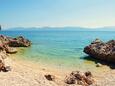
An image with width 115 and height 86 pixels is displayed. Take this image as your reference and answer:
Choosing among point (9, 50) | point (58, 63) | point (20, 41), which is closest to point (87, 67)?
point (58, 63)

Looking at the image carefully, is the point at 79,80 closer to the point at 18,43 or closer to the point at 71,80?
the point at 71,80

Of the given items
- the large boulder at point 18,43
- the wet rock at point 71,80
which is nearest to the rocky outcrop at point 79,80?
the wet rock at point 71,80

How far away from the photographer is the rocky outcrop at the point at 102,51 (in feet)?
106

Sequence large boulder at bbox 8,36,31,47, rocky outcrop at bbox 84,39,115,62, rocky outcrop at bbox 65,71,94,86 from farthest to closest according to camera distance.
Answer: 1. large boulder at bbox 8,36,31,47
2. rocky outcrop at bbox 84,39,115,62
3. rocky outcrop at bbox 65,71,94,86

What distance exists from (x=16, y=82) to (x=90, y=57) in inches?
832

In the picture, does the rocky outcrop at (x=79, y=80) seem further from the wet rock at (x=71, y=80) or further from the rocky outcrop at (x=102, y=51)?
the rocky outcrop at (x=102, y=51)

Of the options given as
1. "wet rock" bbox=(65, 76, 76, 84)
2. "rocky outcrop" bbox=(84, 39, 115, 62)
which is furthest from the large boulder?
"wet rock" bbox=(65, 76, 76, 84)

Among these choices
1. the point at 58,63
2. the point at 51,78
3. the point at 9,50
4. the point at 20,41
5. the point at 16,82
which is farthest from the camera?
the point at 20,41

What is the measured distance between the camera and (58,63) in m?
31.9

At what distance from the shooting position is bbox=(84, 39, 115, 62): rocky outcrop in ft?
106

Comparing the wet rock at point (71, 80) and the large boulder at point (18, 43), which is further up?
the wet rock at point (71, 80)

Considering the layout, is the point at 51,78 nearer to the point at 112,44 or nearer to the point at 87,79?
the point at 87,79

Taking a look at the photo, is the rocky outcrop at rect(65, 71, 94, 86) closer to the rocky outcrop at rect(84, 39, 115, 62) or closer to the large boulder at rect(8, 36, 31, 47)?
the rocky outcrop at rect(84, 39, 115, 62)

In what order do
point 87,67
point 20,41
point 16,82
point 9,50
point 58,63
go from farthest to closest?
point 20,41 → point 9,50 → point 58,63 → point 87,67 → point 16,82
